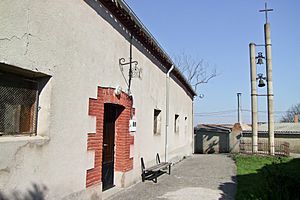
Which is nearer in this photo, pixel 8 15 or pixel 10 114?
pixel 8 15

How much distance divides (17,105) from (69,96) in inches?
42.2

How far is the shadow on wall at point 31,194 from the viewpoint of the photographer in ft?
12.7

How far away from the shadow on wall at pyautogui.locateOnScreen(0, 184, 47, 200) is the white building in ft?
0.13

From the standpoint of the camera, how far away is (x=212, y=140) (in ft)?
103

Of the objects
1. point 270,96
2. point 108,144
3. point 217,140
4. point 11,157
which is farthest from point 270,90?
point 11,157

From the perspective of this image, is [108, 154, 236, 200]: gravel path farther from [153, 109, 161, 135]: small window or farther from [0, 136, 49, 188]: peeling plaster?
[0, 136, 49, 188]: peeling plaster

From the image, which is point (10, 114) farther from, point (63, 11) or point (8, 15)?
point (63, 11)

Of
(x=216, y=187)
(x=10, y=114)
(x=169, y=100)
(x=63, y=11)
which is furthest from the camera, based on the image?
(x=169, y=100)

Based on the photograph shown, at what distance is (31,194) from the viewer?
168 inches

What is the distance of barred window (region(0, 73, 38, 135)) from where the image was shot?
13.4ft

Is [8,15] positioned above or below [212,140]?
above

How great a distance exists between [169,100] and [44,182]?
9.42 meters

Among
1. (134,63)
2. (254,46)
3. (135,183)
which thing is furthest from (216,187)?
(254,46)

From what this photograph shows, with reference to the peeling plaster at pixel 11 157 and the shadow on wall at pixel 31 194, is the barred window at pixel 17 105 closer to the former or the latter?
the peeling plaster at pixel 11 157
